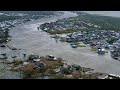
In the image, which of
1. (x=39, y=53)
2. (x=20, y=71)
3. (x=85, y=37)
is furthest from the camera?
(x=85, y=37)

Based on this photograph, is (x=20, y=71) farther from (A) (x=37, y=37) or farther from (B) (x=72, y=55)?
(A) (x=37, y=37)

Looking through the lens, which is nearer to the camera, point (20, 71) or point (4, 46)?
point (20, 71)
